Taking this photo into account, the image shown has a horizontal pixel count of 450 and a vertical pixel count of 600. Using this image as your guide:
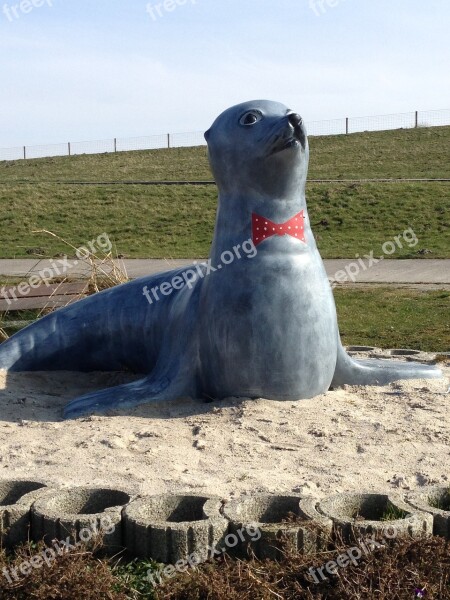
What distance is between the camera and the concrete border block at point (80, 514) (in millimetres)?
3834

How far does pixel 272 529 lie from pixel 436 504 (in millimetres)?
880

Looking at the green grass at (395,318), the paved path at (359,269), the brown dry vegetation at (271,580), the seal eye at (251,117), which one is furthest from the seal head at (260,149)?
the paved path at (359,269)

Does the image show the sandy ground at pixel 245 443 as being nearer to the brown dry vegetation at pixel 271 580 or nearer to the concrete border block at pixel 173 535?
the concrete border block at pixel 173 535

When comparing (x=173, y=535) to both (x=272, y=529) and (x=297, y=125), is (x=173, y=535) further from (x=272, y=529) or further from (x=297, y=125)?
(x=297, y=125)

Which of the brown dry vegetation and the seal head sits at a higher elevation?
the seal head

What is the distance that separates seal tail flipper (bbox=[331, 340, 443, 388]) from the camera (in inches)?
243

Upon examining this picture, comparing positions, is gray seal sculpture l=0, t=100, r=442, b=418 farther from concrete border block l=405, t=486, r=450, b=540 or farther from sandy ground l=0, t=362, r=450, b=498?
concrete border block l=405, t=486, r=450, b=540

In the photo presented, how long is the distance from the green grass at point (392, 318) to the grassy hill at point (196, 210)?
17.5 ft

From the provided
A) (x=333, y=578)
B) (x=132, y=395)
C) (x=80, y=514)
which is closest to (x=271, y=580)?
(x=333, y=578)

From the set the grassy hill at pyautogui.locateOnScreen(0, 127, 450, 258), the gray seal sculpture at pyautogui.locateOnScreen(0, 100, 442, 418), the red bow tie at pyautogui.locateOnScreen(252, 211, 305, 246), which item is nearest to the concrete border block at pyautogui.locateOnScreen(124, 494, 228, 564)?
the gray seal sculpture at pyautogui.locateOnScreen(0, 100, 442, 418)

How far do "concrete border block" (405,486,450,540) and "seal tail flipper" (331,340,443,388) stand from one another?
192 centimetres

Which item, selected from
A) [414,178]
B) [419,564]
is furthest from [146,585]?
[414,178]

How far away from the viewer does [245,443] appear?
5.13 metres

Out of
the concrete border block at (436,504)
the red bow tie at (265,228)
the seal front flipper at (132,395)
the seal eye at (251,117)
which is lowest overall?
the concrete border block at (436,504)
